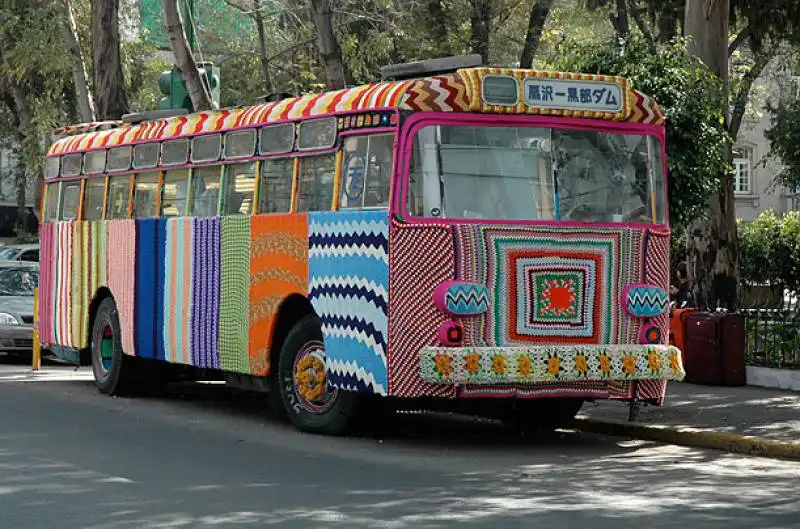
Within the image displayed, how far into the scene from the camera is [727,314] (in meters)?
19.2

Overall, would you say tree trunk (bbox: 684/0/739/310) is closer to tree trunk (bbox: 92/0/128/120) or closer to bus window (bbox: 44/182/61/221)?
bus window (bbox: 44/182/61/221)

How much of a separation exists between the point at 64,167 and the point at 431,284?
8.28 m

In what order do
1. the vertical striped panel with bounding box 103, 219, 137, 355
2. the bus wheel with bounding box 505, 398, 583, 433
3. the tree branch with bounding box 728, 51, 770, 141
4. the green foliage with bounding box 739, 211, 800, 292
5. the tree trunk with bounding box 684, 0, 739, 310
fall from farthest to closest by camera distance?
the green foliage with bounding box 739, 211, 800, 292 < the tree branch with bounding box 728, 51, 770, 141 < the tree trunk with bounding box 684, 0, 739, 310 < the vertical striped panel with bounding box 103, 219, 137, 355 < the bus wheel with bounding box 505, 398, 583, 433

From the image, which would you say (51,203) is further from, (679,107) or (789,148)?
(789,148)

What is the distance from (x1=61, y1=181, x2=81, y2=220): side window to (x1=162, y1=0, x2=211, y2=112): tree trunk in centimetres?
248

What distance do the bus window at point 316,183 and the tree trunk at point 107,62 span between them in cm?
1399

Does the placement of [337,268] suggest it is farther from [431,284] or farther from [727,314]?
[727,314]

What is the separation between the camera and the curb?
13273 millimetres

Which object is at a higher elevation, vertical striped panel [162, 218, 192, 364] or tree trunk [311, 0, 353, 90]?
tree trunk [311, 0, 353, 90]

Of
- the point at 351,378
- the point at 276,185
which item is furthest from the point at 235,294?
the point at 351,378

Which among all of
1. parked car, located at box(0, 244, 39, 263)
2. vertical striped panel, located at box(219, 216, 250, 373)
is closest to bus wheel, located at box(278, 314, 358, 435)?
vertical striped panel, located at box(219, 216, 250, 373)

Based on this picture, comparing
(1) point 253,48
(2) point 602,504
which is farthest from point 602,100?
(1) point 253,48

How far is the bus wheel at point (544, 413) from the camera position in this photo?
48.4ft

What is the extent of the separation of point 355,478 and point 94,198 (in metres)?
8.74
